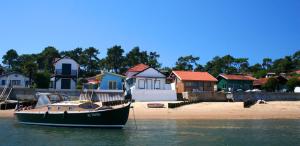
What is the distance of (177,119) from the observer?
39.9 meters

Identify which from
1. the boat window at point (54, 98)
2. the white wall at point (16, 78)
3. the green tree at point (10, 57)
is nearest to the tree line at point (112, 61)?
the green tree at point (10, 57)

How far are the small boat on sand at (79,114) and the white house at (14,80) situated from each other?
3000cm

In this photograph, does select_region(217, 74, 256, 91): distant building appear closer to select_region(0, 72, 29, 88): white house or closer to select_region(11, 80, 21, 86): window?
select_region(0, 72, 29, 88): white house

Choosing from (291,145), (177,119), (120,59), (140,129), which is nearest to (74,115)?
(140,129)

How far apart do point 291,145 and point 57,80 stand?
143 feet

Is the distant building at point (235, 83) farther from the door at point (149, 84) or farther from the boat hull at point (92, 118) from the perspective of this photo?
the boat hull at point (92, 118)

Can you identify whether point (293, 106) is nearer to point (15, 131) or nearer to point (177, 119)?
point (177, 119)

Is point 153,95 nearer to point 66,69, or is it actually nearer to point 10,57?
point 66,69

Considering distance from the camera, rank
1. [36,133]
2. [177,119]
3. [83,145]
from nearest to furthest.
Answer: [83,145] < [36,133] < [177,119]

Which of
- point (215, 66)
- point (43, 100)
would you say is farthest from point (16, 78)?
point (215, 66)

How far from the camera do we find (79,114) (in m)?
30.0

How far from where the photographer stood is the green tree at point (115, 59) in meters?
95.7

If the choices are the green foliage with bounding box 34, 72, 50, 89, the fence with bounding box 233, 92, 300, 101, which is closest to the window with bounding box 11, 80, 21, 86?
the green foliage with bounding box 34, 72, 50, 89

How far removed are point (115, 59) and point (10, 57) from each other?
106 ft
